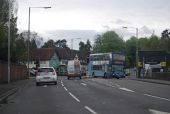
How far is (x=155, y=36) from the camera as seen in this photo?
174m

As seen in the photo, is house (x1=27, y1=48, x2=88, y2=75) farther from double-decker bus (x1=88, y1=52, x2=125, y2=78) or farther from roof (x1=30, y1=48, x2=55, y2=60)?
double-decker bus (x1=88, y1=52, x2=125, y2=78)

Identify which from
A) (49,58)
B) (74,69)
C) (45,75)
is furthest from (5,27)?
(49,58)

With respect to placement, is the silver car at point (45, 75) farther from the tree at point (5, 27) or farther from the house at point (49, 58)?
the house at point (49, 58)

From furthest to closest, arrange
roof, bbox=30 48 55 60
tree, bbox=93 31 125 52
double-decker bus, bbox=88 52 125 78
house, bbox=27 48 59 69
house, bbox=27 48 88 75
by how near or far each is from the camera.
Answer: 1. tree, bbox=93 31 125 52
2. roof, bbox=30 48 55 60
3. house, bbox=27 48 59 69
4. house, bbox=27 48 88 75
5. double-decker bus, bbox=88 52 125 78

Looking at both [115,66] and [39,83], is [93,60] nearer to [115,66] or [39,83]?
[115,66]

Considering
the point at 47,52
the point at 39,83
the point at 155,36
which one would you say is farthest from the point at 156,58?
the point at 39,83

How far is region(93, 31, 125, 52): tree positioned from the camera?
15788 cm

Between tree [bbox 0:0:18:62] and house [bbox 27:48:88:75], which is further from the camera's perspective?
house [bbox 27:48:88:75]

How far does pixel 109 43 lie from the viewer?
15875 centimetres

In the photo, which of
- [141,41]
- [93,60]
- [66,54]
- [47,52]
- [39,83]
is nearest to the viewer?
[39,83]

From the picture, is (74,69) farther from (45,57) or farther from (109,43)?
(109,43)

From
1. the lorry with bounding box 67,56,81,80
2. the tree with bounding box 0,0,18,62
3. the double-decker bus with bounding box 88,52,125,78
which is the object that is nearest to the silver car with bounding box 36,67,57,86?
the tree with bounding box 0,0,18,62

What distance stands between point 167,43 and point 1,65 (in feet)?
391

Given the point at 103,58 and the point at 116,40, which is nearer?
the point at 103,58
